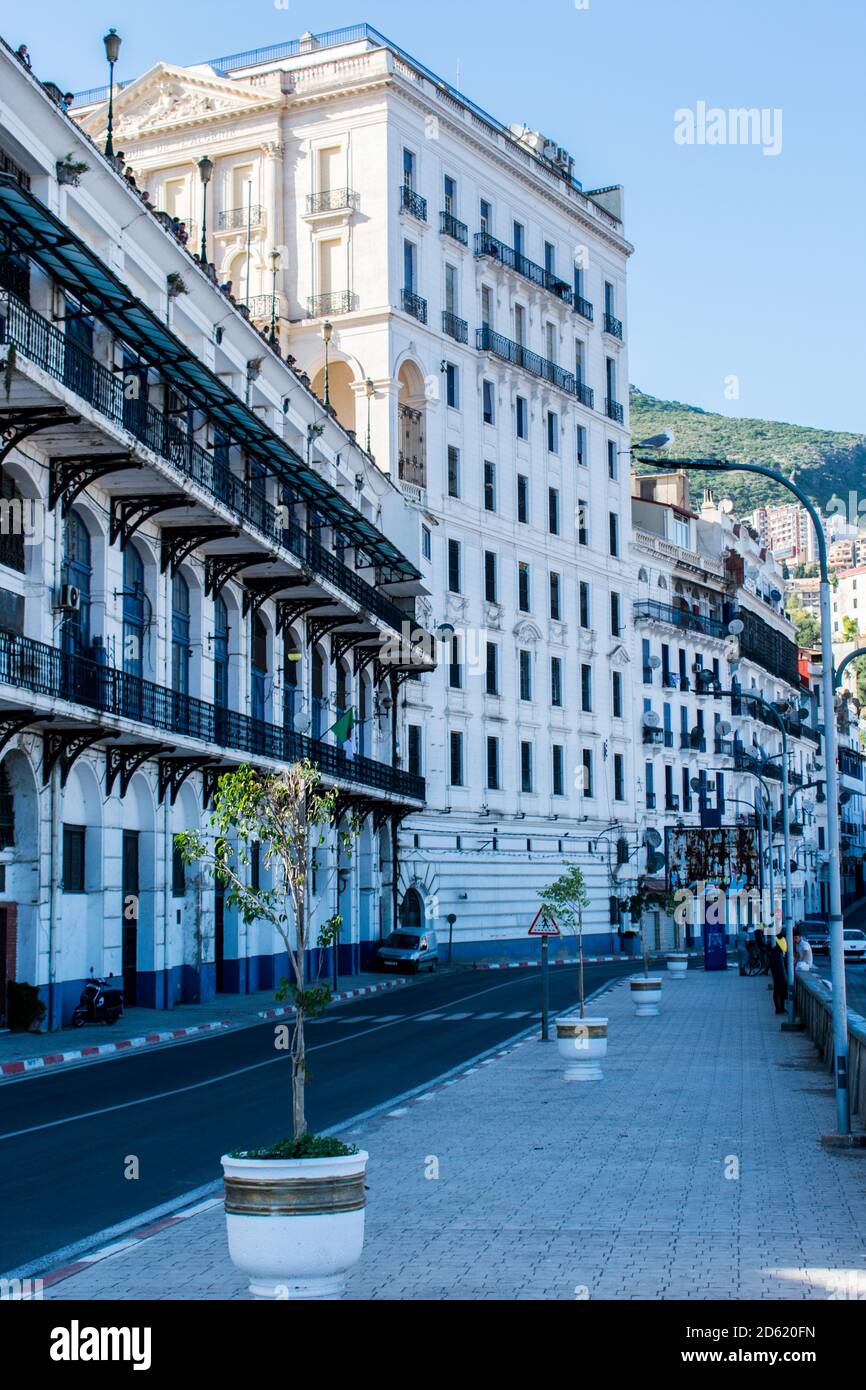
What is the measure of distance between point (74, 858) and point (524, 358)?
135 ft

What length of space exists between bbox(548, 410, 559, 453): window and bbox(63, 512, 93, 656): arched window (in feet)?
131

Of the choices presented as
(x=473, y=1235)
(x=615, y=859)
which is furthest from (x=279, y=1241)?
(x=615, y=859)

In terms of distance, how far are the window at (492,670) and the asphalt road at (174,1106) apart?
2920 centimetres

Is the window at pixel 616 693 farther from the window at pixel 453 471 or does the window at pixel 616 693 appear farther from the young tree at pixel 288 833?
the young tree at pixel 288 833

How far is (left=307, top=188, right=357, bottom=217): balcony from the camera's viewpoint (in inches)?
2334

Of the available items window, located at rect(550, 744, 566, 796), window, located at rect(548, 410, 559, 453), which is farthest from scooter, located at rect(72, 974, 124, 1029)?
window, located at rect(548, 410, 559, 453)

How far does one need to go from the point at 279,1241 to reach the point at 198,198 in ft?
188

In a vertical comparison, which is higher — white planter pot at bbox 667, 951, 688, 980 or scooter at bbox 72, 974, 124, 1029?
scooter at bbox 72, 974, 124, 1029

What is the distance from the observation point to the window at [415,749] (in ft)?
194

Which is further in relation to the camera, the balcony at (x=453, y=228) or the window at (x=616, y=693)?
the window at (x=616, y=693)

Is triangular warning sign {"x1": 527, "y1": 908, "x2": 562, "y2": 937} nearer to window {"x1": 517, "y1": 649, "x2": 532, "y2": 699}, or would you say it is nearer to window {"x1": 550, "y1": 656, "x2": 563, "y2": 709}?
window {"x1": 517, "y1": 649, "x2": 532, "y2": 699}

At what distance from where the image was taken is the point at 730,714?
290 ft

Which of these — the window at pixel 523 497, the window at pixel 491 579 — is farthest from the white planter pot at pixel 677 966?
the window at pixel 523 497

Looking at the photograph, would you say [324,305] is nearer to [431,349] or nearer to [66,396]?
[431,349]
